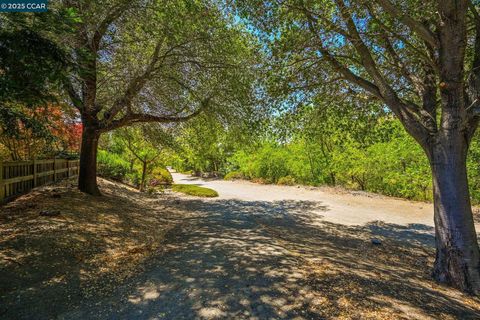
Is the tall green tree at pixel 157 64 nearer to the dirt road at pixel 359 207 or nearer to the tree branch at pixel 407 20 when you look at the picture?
the tree branch at pixel 407 20

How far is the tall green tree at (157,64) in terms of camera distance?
5117mm

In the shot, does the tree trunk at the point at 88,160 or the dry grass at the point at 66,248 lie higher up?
A: the tree trunk at the point at 88,160

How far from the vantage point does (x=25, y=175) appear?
6516 millimetres

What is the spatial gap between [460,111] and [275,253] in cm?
336

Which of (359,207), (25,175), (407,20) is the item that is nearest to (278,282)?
(407,20)

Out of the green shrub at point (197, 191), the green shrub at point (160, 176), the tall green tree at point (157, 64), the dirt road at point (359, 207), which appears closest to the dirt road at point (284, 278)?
the dirt road at point (359, 207)

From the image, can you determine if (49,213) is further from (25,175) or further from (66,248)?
(25,175)

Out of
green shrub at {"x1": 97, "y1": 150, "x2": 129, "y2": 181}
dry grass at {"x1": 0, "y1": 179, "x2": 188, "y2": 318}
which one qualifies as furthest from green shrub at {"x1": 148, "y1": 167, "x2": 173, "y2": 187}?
dry grass at {"x1": 0, "y1": 179, "x2": 188, "y2": 318}

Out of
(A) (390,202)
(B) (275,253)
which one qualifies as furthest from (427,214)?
(B) (275,253)

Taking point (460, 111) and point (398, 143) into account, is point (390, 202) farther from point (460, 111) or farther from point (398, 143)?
point (460, 111)

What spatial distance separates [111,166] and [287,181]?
1029 cm

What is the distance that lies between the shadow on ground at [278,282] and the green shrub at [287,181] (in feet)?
34.3

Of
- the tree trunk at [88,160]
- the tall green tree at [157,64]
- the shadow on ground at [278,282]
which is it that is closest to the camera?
the shadow on ground at [278,282]

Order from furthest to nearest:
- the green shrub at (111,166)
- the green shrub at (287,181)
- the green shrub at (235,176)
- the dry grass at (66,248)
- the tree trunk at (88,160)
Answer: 1. the green shrub at (235,176)
2. the green shrub at (287,181)
3. the green shrub at (111,166)
4. the tree trunk at (88,160)
5. the dry grass at (66,248)
